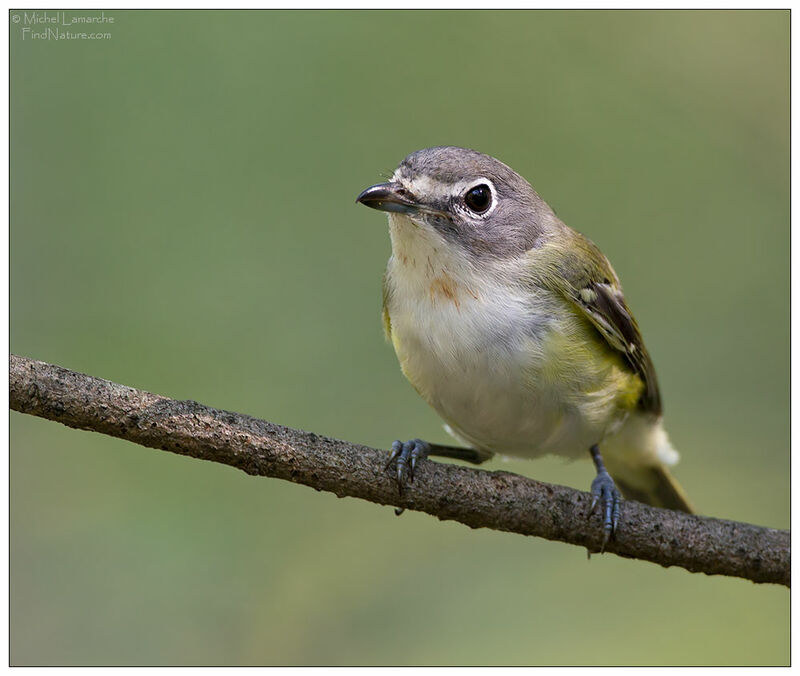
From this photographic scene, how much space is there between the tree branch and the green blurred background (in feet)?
5.50

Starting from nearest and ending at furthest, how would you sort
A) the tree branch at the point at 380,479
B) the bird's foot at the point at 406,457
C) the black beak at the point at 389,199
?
the tree branch at the point at 380,479 < the bird's foot at the point at 406,457 < the black beak at the point at 389,199

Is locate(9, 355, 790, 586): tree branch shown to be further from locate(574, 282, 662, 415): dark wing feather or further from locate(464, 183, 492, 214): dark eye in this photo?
locate(464, 183, 492, 214): dark eye

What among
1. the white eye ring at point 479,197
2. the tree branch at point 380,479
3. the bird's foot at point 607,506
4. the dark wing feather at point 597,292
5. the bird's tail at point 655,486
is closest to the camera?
the tree branch at point 380,479

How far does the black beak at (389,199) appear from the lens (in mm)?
4184

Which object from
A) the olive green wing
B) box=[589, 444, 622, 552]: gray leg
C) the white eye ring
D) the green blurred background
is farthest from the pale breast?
the green blurred background

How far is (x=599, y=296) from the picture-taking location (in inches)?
197

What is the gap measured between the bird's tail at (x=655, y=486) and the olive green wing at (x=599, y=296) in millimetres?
753

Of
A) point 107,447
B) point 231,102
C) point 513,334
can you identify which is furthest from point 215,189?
point 513,334

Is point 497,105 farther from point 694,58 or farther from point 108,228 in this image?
point 108,228

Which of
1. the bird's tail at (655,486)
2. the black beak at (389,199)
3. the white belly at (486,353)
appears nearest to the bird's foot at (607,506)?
the white belly at (486,353)

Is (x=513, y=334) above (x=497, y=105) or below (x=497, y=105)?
below

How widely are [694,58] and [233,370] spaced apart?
482 cm

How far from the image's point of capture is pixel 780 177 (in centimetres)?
755

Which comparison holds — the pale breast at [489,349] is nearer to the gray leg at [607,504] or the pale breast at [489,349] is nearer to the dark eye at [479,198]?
the dark eye at [479,198]
